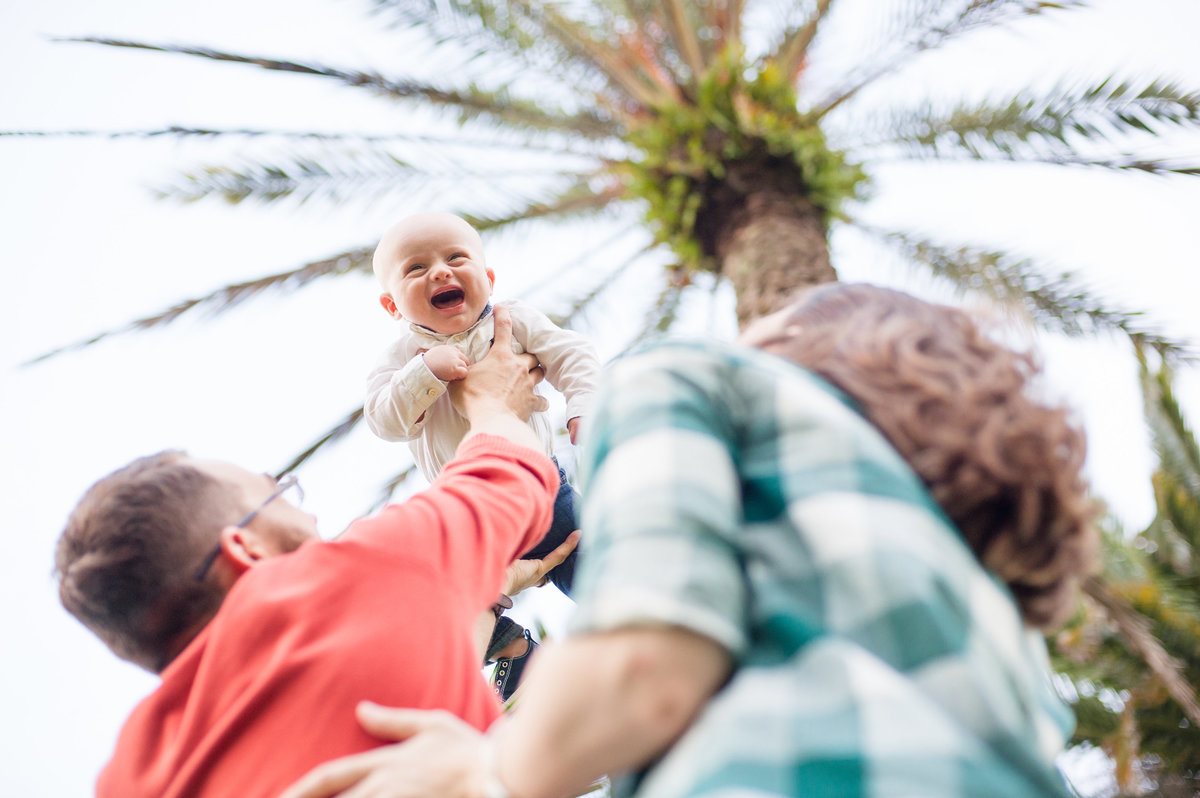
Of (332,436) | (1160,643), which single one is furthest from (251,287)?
(1160,643)

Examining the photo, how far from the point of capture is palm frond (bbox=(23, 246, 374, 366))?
4.02 m

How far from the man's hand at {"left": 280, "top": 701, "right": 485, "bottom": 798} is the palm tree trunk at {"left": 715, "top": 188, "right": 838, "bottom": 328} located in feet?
7.81

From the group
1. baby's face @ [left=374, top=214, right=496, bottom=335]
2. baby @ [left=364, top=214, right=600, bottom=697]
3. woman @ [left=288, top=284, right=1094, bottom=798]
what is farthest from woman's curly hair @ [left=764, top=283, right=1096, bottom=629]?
baby's face @ [left=374, top=214, right=496, bottom=335]

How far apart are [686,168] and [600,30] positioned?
2.22 m

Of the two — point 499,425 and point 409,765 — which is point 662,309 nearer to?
point 499,425

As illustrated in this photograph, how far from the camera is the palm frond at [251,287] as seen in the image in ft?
13.2

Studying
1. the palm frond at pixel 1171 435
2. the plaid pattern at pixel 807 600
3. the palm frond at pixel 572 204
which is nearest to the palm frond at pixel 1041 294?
the palm frond at pixel 1171 435

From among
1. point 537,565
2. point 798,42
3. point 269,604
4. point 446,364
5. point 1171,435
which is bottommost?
point 1171,435

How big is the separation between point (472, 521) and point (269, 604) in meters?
0.33

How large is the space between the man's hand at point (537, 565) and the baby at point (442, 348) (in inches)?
1.1

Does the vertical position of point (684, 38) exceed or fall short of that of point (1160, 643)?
it exceeds it

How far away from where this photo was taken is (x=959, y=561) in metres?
0.84

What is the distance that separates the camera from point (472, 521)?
1377 mm

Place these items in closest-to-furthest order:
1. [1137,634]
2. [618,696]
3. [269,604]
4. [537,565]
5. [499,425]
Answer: [618,696] → [269,604] → [499,425] → [537,565] → [1137,634]
